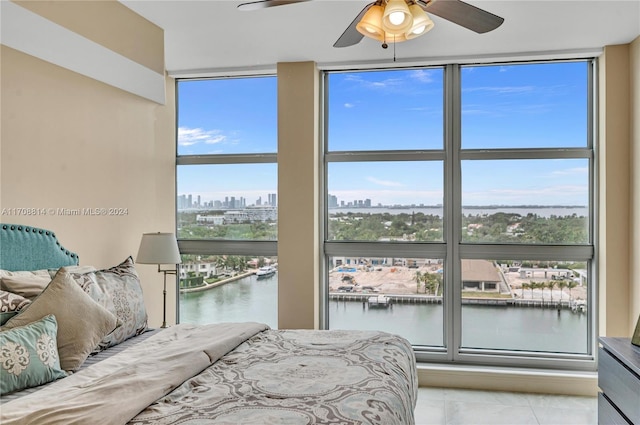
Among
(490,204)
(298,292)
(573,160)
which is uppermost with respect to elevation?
(573,160)

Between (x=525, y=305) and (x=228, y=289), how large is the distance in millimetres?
2639

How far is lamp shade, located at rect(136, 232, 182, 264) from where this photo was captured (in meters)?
3.33

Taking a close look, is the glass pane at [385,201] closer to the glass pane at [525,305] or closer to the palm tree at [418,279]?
the palm tree at [418,279]

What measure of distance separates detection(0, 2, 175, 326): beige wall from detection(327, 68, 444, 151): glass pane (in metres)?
1.56

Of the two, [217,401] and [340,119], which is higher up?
[340,119]

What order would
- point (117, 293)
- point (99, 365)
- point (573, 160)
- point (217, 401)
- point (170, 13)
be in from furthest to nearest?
1. point (573, 160)
2. point (170, 13)
3. point (117, 293)
4. point (99, 365)
5. point (217, 401)

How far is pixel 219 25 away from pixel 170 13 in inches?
13.4

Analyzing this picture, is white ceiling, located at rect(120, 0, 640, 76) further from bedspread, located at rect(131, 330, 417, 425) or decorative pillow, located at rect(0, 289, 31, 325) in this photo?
bedspread, located at rect(131, 330, 417, 425)

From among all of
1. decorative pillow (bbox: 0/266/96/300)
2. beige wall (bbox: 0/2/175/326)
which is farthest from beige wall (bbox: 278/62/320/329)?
decorative pillow (bbox: 0/266/96/300)

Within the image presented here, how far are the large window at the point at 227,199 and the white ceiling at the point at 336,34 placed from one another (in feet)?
1.03

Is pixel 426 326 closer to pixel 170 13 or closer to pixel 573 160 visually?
pixel 573 160

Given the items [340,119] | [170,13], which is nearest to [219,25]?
[170,13]

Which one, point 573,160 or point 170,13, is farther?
point 573,160

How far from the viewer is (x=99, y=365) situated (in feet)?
6.64
